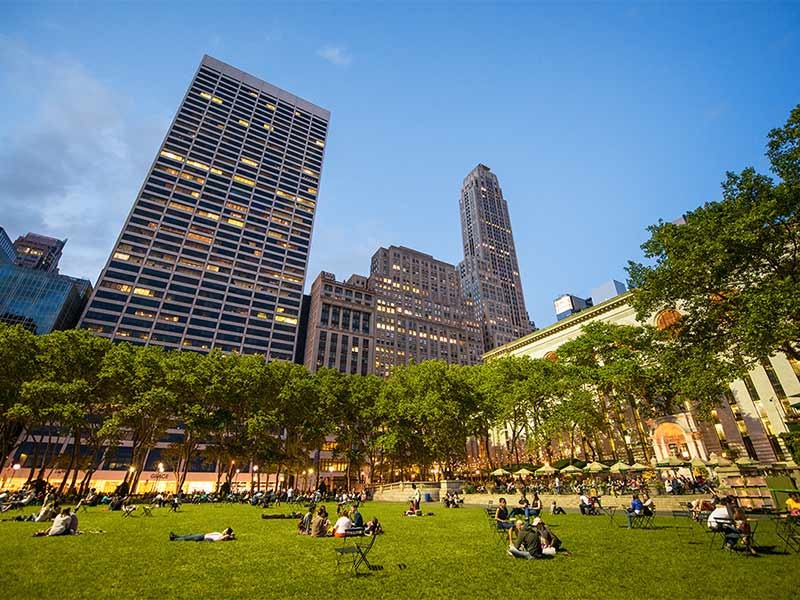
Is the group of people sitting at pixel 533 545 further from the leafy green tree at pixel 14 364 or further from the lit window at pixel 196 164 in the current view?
the lit window at pixel 196 164

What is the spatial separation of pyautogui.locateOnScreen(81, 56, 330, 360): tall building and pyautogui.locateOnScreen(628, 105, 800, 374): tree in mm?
88429

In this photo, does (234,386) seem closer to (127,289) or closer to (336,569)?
(336,569)

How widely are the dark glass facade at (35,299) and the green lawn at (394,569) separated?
311ft

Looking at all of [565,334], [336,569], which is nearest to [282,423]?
A: [336,569]

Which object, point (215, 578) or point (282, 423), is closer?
point (215, 578)

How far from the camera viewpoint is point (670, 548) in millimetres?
11508

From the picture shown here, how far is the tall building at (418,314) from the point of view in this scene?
393ft

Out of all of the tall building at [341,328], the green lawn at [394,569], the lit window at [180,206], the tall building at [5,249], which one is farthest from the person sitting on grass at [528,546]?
the tall building at [5,249]

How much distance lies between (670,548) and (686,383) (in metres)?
18.4

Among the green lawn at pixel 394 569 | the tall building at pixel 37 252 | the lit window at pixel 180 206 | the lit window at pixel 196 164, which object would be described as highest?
the tall building at pixel 37 252

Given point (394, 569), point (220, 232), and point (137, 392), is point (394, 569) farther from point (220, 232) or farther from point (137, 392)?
point (220, 232)

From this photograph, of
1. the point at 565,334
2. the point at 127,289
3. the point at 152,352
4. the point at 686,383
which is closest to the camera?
the point at 686,383

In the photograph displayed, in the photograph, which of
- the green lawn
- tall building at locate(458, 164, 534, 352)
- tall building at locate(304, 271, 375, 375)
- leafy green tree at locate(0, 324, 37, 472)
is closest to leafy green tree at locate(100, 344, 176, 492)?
leafy green tree at locate(0, 324, 37, 472)

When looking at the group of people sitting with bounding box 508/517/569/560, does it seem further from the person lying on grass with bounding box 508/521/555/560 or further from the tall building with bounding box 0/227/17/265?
the tall building with bounding box 0/227/17/265
